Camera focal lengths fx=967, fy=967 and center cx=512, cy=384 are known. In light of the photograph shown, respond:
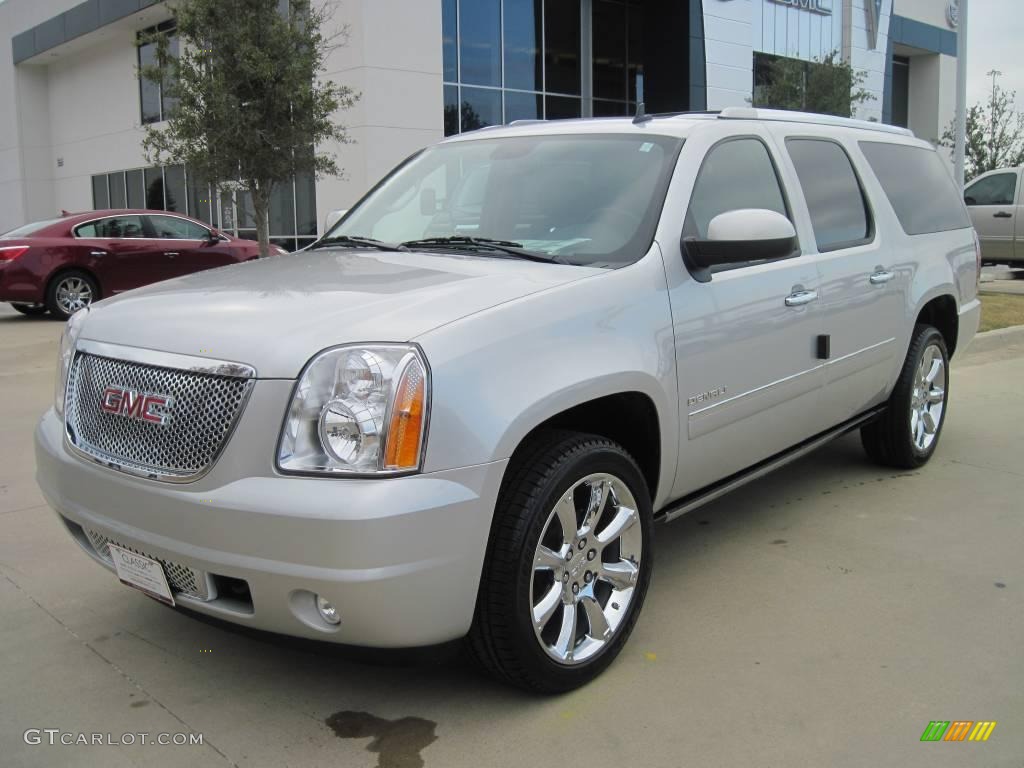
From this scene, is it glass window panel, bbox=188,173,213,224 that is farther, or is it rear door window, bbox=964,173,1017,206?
glass window panel, bbox=188,173,213,224

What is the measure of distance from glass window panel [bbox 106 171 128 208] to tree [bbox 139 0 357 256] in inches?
630

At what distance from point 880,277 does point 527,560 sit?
2.84 m

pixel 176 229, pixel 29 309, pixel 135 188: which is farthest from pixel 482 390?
pixel 135 188

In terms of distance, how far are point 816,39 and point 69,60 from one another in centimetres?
2406

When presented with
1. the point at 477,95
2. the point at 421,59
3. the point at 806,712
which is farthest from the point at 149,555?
the point at 477,95

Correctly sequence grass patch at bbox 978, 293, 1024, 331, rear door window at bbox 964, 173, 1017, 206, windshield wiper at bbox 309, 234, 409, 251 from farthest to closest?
1. rear door window at bbox 964, 173, 1017, 206
2. grass patch at bbox 978, 293, 1024, 331
3. windshield wiper at bbox 309, 234, 409, 251

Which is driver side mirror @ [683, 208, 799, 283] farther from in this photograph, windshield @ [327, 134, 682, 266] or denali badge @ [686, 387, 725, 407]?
denali badge @ [686, 387, 725, 407]

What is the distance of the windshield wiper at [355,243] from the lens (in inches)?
153

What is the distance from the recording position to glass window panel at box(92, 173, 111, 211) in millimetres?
30337

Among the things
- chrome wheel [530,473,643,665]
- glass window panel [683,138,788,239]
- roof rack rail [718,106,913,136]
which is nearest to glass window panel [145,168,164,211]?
roof rack rail [718,106,913,136]

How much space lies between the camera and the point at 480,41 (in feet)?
72.8

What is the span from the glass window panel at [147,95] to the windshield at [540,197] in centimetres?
2532

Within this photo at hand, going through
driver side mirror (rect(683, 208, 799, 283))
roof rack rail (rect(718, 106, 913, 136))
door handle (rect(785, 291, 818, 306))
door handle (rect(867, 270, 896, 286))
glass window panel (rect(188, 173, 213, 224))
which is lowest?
door handle (rect(785, 291, 818, 306))

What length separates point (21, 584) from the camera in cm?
392
